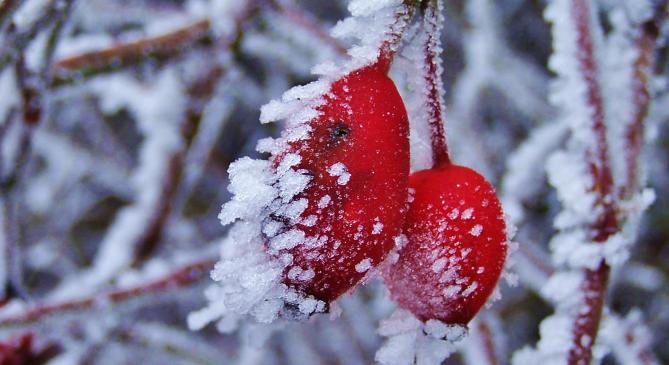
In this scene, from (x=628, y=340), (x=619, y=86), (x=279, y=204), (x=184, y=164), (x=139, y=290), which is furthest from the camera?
(x=184, y=164)


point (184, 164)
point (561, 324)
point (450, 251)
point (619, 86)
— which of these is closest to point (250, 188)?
point (450, 251)

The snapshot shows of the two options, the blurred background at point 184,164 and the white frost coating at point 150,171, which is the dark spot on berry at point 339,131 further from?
the white frost coating at point 150,171

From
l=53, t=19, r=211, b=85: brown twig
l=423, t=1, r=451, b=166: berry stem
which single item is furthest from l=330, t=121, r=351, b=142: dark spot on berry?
l=53, t=19, r=211, b=85: brown twig

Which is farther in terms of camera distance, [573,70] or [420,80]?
[573,70]

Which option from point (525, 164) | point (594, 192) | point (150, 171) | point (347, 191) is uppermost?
point (525, 164)

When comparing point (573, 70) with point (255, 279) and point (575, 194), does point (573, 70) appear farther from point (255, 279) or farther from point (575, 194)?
point (255, 279)

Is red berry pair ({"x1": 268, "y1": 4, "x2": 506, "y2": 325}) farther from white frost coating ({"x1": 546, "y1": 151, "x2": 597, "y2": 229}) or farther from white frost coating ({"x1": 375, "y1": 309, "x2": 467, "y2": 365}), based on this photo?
white frost coating ({"x1": 546, "y1": 151, "x2": 597, "y2": 229})
